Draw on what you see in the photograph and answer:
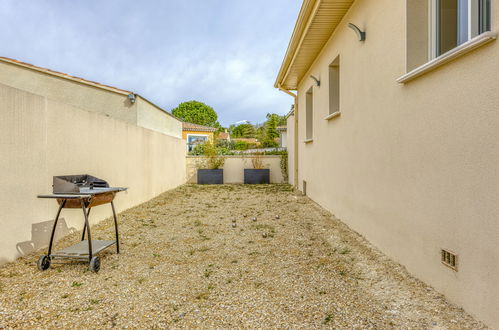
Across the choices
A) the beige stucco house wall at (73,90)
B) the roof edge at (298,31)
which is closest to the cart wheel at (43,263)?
the roof edge at (298,31)

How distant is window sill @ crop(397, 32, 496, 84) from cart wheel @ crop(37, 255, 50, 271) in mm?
3975

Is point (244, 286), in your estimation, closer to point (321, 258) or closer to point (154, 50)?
point (321, 258)

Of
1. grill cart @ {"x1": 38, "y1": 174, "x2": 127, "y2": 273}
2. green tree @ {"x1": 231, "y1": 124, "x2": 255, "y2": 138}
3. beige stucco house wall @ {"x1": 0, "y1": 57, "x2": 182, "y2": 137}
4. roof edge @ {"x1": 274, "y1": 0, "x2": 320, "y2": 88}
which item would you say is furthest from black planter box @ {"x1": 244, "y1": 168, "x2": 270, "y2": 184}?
green tree @ {"x1": 231, "y1": 124, "x2": 255, "y2": 138}

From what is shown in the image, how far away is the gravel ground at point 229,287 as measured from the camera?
2.11 m

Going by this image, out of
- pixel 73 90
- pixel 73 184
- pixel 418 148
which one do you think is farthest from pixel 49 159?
pixel 73 90

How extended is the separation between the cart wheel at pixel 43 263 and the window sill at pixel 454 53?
398cm

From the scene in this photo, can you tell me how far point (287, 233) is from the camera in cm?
459

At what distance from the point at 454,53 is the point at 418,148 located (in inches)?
34.7

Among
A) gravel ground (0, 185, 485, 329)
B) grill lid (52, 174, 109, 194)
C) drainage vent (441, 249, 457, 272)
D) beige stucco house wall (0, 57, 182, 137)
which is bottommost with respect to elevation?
gravel ground (0, 185, 485, 329)

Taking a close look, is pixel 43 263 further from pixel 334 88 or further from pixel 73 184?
pixel 334 88

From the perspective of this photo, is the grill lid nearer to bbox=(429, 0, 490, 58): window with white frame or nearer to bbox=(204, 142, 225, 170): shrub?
bbox=(429, 0, 490, 58): window with white frame

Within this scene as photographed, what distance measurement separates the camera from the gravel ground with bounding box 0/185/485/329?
6.91 feet

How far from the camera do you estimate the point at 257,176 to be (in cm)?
1251

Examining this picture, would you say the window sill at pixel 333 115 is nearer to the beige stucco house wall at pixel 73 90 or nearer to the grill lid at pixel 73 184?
the grill lid at pixel 73 184
